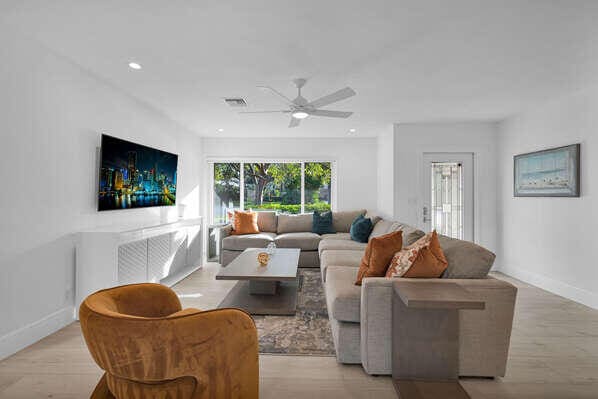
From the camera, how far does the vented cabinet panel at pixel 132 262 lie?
314 cm

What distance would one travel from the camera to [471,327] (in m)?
2.00

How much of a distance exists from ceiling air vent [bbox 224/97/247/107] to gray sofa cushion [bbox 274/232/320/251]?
7.50 ft

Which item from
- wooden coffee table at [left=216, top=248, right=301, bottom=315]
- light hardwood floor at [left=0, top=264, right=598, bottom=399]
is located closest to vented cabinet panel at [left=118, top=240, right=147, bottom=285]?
light hardwood floor at [left=0, top=264, right=598, bottom=399]

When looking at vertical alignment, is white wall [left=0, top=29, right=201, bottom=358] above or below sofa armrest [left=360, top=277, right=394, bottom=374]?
above

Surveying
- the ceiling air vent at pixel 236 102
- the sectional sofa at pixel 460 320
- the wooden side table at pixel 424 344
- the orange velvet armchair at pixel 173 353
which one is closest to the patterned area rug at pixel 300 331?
the sectional sofa at pixel 460 320

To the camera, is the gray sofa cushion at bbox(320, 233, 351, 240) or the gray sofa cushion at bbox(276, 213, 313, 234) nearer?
the gray sofa cushion at bbox(320, 233, 351, 240)

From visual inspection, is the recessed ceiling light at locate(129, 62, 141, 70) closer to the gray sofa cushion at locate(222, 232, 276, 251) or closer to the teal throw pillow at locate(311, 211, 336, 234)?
the gray sofa cushion at locate(222, 232, 276, 251)

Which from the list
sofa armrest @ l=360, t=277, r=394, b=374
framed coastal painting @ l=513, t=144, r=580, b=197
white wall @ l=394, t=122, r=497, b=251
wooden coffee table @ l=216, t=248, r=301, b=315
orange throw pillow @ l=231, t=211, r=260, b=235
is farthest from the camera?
orange throw pillow @ l=231, t=211, r=260, b=235

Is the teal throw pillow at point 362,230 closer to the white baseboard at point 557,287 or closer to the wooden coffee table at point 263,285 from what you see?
the wooden coffee table at point 263,285

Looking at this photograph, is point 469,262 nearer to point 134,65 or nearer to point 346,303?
point 346,303

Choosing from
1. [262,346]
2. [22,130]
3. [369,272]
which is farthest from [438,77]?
[22,130]

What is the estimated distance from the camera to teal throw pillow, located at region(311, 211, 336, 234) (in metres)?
5.83

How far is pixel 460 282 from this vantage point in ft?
6.66

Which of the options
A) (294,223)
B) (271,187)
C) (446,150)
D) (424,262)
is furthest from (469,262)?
(271,187)
